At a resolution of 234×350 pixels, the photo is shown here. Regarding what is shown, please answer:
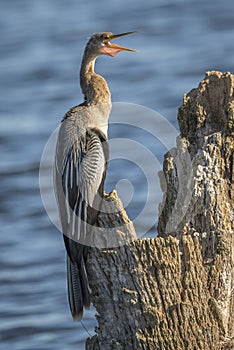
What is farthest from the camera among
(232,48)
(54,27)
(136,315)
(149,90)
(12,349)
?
(54,27)

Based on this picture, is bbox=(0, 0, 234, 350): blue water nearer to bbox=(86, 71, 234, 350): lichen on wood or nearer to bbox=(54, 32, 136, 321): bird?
bbox=(54, 32, 136, 321): bird

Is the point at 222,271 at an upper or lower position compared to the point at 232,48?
lower

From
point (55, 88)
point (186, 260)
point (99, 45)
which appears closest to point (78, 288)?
point (186, 260)

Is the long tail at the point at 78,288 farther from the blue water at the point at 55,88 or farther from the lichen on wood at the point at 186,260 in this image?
the blue water at the point at 55,88

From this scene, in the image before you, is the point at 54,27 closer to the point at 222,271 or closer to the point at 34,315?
the point at 34,315

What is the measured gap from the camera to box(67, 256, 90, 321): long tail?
18.6 ft

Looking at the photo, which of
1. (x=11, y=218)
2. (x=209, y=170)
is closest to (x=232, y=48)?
(x=11, y=218)

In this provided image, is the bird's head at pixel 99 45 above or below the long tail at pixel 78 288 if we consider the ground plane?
above

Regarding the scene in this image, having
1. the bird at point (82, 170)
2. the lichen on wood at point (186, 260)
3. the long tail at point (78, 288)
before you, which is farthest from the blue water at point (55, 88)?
the lichen on wood at point (186, 260)

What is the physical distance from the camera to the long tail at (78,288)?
5676mm

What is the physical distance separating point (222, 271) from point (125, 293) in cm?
55

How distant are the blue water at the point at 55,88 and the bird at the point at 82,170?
9.80ft

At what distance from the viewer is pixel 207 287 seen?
5.31 meters

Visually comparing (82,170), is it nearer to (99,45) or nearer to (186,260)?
(99,45)
